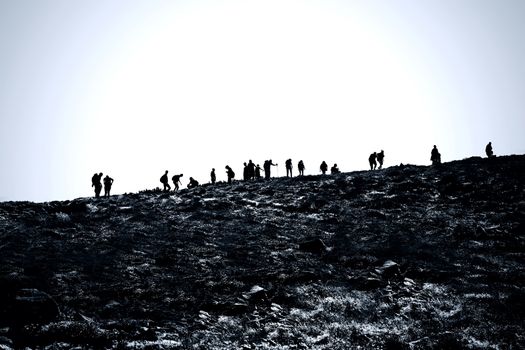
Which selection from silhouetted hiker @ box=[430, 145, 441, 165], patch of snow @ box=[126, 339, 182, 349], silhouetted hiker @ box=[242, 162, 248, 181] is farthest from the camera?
silhouetted hiker @ box=[242, 162, 248, 181]

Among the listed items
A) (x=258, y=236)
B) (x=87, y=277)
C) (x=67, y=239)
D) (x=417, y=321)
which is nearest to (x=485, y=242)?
(x=417, y=321)

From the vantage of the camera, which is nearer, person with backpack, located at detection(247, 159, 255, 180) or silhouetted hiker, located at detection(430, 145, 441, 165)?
silhouetted hiker, located at detection(430, 145, 441, 165)

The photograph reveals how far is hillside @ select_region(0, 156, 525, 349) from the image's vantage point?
44.3 ft

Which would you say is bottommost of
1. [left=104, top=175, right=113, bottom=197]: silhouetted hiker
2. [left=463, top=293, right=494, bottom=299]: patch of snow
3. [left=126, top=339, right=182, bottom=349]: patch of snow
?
[left=463, top=293, right=494, bottom=299]: patch of snow

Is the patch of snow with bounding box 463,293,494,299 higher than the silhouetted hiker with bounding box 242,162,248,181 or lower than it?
→ lower

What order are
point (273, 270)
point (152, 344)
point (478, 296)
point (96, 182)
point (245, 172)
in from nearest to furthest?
point (152, 344), point (478, 296), point (273, 270), point (96, 182), point (245, 172)

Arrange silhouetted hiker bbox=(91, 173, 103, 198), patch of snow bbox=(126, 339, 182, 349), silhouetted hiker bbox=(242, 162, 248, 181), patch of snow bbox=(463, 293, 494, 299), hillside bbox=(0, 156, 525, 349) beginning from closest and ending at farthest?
patch of snow bbox=(126, 339, 182, 349) < hillside bbox=(0, 156, 525, 349) < patch of snow bbox=(463, 293, 494, 299) < silhouetted hiker bbox=(91, 173, 103, 198) < silhouetted hiker bbox=(242, 162, 248, 181)

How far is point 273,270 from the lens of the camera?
19.2 m

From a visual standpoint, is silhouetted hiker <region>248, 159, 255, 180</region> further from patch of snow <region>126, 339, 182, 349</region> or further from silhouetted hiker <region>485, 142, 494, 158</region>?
patch of snow <region>126, 339, 182, 349</region>

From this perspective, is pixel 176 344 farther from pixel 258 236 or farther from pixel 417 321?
pixel 258 236

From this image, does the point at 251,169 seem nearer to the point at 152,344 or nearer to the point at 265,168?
the point at 265,168

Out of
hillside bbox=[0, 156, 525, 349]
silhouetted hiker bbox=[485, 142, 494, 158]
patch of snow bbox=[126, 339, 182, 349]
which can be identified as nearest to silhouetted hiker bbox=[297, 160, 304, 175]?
hillside bbox=[0, 156, 525, 349]

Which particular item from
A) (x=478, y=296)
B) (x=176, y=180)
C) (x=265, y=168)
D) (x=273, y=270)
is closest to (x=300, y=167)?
(x=265, y=168)

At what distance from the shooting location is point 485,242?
22062 millimetres
